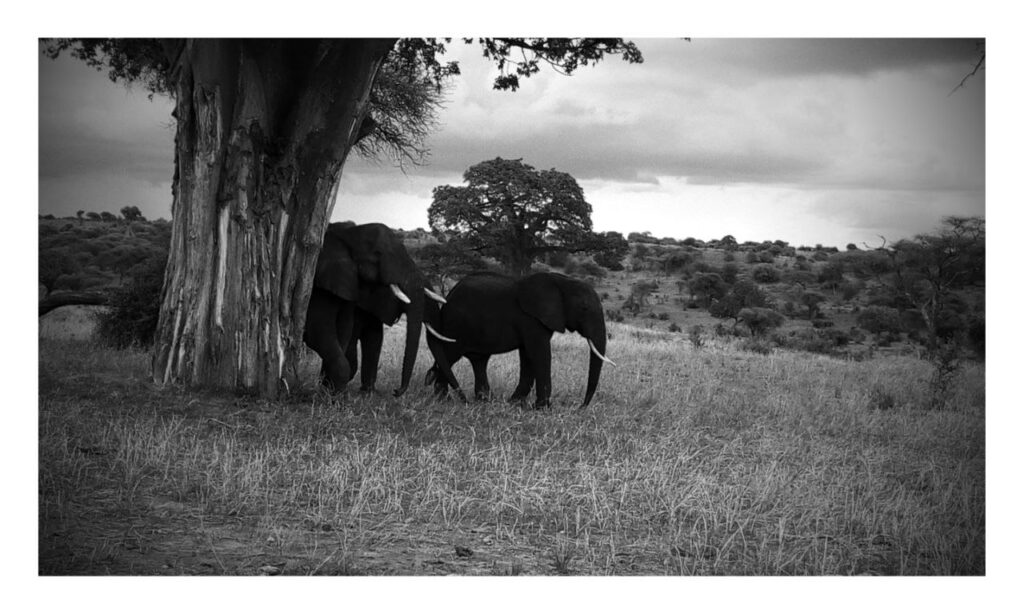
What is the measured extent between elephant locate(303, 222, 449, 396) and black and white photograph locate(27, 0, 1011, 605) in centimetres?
3

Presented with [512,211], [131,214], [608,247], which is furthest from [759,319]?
[131,214]

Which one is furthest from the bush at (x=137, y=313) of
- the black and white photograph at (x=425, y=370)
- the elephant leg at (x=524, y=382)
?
the elephant leg at (x=524, y=382)

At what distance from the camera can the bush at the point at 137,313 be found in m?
13.9

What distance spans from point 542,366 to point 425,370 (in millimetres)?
3202

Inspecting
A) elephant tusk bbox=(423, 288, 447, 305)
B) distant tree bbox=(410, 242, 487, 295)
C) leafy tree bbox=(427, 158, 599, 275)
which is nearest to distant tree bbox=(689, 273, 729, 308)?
leafy tree bbox=(427, 158, 599, 275)

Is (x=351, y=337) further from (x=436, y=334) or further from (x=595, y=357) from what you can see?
(x=595, y=357)

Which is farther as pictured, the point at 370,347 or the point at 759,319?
the point at 759,319

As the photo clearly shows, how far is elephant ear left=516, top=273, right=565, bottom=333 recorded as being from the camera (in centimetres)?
993

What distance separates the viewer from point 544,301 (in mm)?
9969

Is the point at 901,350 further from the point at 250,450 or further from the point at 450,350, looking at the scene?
the point at 250,450

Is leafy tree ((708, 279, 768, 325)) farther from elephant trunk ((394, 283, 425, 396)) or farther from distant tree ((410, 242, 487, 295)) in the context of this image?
elephant trunk ((394, 283, 425, 396))

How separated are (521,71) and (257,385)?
3950 mm

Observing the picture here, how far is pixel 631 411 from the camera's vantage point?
9.97 meters

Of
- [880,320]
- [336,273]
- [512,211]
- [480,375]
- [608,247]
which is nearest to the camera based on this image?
[336,273]
